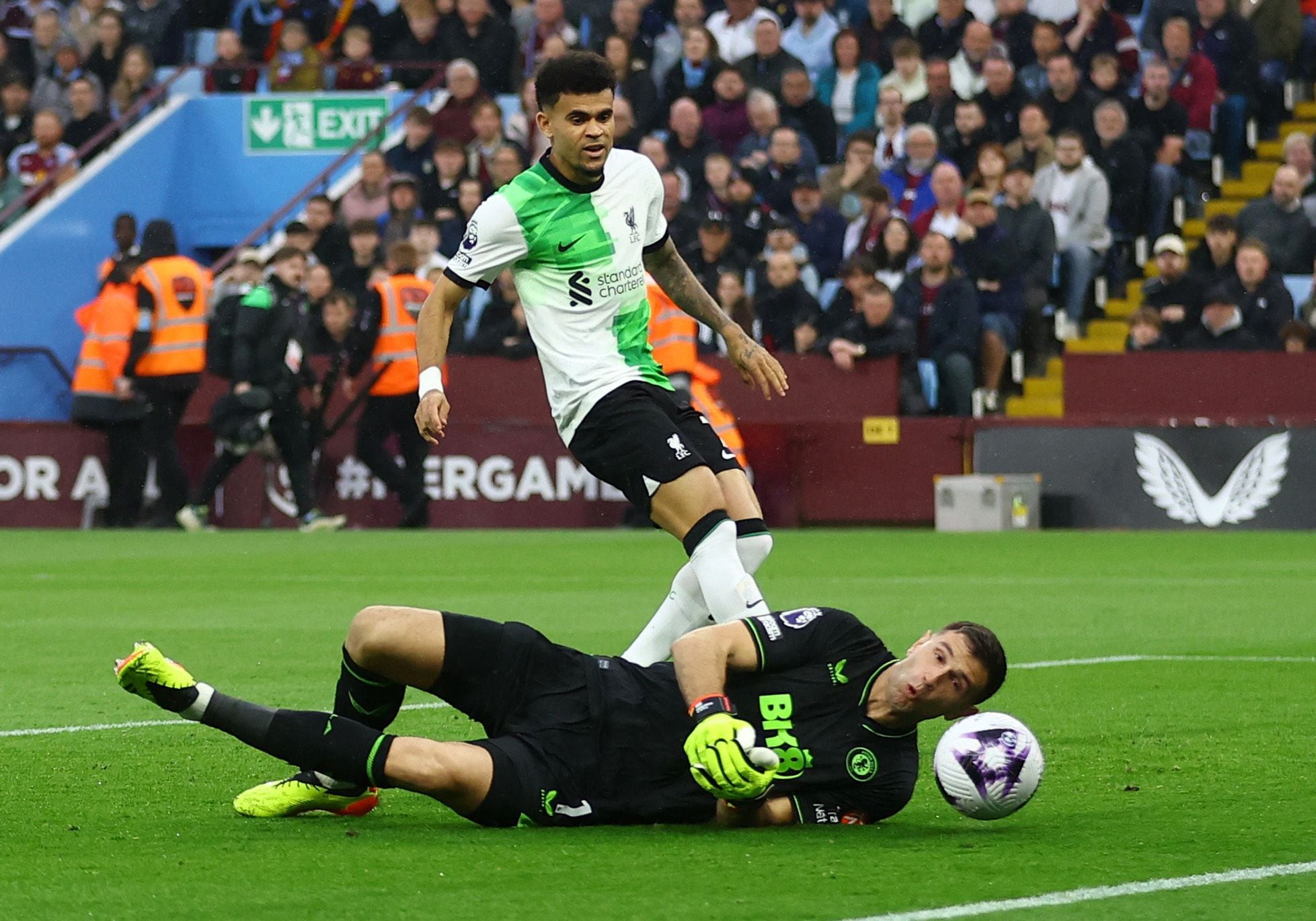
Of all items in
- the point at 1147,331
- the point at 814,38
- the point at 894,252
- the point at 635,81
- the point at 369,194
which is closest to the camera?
the point at 1147,331

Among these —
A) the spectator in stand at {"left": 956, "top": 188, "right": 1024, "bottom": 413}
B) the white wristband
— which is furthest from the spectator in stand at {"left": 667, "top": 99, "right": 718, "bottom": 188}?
the white wristband

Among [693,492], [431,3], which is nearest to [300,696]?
[693,492]

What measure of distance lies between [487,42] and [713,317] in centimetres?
1713

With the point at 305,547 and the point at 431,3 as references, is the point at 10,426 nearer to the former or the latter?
the point at 305,547

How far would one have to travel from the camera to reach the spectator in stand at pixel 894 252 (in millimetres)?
19562

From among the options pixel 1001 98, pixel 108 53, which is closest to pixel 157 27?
pixel 108 53

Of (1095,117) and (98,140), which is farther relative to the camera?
(98,140)

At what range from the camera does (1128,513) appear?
60.6 feet

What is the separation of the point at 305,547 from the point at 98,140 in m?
9.67

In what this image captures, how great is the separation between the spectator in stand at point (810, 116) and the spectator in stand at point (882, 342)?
2.76m

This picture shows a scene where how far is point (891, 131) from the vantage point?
21.2m

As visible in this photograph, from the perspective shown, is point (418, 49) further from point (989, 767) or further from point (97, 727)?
point (989, 767)

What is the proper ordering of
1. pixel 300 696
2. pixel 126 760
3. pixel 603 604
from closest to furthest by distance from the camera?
pixel 126 760 → pixel 300 696 → pixel 603 604

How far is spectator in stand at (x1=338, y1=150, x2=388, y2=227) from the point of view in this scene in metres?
22.9
